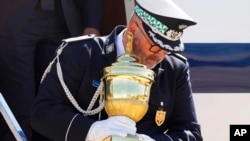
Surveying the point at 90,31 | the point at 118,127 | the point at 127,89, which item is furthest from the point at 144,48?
the point at 90,31

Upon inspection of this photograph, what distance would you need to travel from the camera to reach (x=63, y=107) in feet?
8.47

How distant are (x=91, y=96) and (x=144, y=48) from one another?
0.27 metres

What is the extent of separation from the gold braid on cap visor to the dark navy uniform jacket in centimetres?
20

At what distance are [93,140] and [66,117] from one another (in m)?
0.14

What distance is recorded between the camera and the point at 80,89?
2.63 metres

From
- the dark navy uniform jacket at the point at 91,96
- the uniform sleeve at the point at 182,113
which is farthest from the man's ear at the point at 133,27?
the uniform sleeve at the point at 182,113

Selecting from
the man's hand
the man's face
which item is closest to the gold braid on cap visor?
the man's face

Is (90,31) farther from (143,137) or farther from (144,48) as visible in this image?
(143,137)

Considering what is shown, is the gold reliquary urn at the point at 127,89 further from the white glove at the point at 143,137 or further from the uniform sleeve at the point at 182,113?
the uniform sleeve at the point at 182,113

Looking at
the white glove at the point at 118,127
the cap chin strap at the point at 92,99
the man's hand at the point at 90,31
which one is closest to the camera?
the white glove at the point at 118,127

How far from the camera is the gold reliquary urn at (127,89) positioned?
2373 mm

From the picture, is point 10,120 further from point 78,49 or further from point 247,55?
point 247,55

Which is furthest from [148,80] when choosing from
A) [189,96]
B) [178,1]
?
[178,1]

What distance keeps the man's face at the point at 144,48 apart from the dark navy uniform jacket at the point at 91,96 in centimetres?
13
